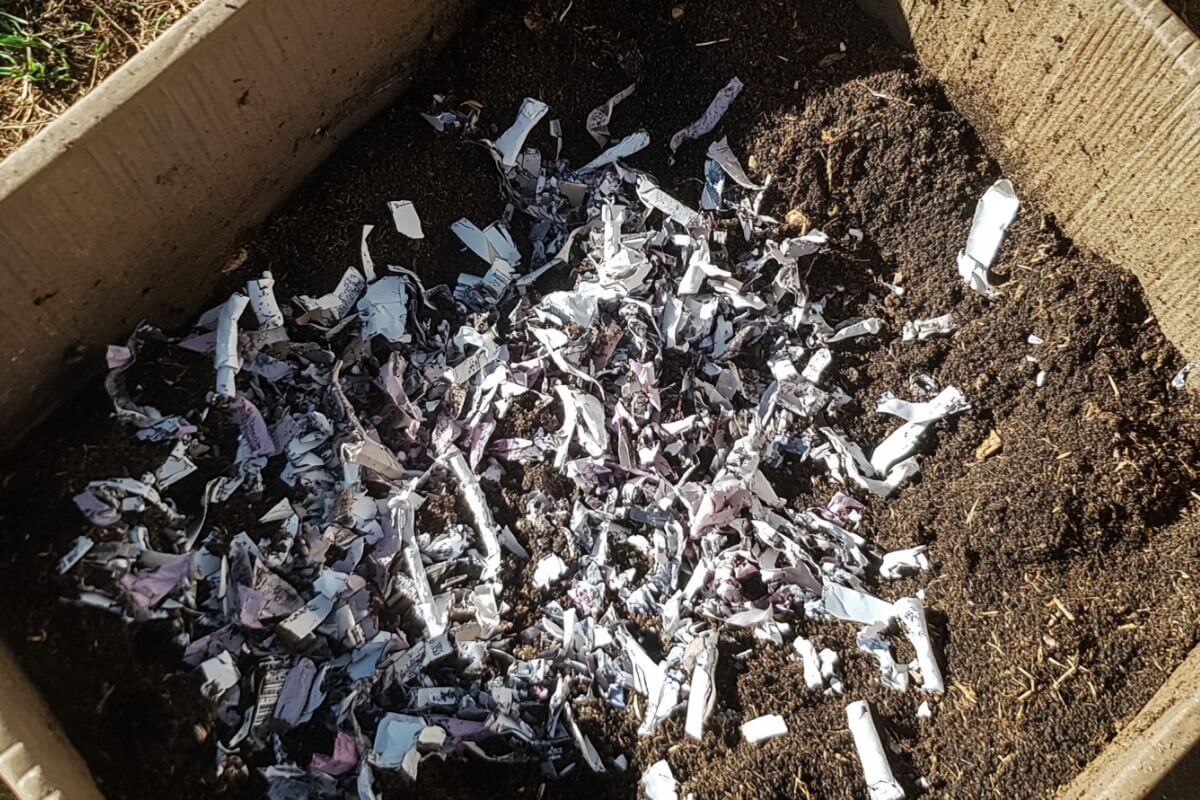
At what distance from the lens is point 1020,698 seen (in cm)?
194

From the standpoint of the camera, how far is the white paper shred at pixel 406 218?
2.50m

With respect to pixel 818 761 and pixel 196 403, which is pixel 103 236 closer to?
pixel 196 403

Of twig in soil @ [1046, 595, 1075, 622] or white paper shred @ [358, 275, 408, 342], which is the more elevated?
white paper shred @ [358, 275, 408, 342]

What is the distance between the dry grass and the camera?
7.40ft

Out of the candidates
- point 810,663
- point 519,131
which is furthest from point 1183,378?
point 519,131

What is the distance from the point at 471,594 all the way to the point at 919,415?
1.38m

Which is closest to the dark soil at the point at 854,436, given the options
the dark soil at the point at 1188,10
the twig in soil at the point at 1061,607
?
the twig in soil at the point at 1061,607

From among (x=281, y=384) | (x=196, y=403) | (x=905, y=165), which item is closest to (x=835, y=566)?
(x=905, y=165)

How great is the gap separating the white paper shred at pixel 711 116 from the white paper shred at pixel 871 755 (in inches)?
70.9

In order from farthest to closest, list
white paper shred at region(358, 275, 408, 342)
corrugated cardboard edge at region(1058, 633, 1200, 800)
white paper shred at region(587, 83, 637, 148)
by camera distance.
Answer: white paper shred at region(587, 83, 637, 148) < white paper shred at region(358, 275, 408, 342) < corrugated cardboard edge at region(1058, 633, 1200, 800)

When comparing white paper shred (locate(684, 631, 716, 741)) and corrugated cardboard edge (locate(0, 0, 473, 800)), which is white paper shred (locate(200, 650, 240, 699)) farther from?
white paper shred (locate(684, 631, 716, 741))

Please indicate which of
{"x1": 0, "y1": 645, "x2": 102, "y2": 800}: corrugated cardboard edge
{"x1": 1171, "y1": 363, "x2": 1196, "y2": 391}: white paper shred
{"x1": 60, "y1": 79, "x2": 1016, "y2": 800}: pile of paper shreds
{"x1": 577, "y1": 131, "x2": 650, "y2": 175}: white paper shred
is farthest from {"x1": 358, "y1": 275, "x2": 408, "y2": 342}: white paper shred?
{"x1": 1171, "y1": 363, "x2": 1196, "y2": 391}: white paper shred

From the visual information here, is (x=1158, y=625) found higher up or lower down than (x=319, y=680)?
lower down

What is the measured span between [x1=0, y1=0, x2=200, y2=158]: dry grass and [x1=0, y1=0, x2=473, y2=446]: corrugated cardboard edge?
473 mm
